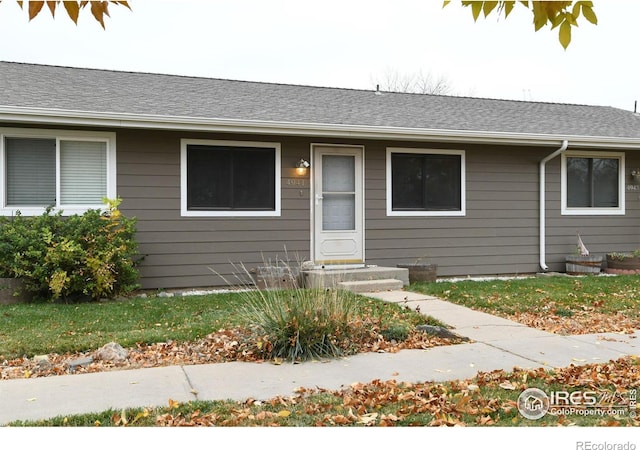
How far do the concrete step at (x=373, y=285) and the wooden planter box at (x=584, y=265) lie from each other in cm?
393

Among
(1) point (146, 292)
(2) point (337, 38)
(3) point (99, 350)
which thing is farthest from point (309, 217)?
(2) point (337, 38)

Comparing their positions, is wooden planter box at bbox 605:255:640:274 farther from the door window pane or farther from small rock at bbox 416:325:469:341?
small rock at bbox 416:325:469:341

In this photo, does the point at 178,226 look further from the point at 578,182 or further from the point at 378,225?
the point at 578,182

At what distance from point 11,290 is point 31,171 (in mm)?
1751

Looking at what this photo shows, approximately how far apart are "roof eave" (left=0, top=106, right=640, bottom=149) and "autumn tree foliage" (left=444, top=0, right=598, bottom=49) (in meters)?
5.74

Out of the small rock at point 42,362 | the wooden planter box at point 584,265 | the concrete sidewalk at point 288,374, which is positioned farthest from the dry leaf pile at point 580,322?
the small rock at point 42,362

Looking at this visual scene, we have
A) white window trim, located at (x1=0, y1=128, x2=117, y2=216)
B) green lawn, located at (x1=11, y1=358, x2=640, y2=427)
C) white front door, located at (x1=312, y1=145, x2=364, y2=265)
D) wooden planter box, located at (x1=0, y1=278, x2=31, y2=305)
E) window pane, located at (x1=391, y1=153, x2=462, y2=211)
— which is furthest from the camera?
window pane, located at (x1=391, y1=153, x2=462, y2=211)

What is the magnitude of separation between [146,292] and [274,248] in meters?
2.10

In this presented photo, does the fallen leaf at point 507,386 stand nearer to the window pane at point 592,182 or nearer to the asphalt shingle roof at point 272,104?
the asphalt shingle roof at point 272,104

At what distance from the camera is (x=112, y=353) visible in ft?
15.5

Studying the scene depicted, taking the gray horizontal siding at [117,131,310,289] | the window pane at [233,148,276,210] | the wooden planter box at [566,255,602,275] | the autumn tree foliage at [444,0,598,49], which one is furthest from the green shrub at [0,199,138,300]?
the wooden planter box at [566,255,602,275]

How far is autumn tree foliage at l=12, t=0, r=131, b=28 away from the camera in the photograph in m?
2.25

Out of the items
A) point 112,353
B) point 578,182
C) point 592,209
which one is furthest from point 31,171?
point 592,209

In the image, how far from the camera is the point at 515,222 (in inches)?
407
